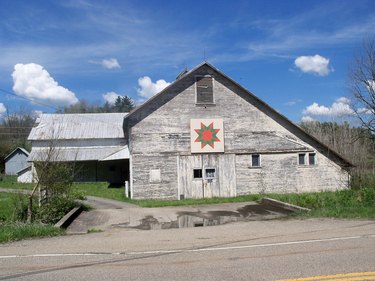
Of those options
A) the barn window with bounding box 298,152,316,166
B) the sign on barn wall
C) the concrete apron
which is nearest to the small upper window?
the barn window with bounding box 298,152,316,166

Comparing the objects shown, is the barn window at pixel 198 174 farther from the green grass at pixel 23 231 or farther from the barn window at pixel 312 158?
the green grass at pixel 23 231

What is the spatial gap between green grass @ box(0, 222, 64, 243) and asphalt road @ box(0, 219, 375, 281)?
526 millimetres

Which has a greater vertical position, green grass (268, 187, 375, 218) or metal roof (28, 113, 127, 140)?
metal roof (28, 113, 127, 140)

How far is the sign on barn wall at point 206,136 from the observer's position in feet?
83.7

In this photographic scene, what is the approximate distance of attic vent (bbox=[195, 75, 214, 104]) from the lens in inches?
1024

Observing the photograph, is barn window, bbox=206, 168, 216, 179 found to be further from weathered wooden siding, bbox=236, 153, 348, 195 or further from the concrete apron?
the concrete apron

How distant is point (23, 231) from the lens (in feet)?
37.7

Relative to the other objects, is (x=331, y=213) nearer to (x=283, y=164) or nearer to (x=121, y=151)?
(x=283, y=164)

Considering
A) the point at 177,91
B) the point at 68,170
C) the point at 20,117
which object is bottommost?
the point at 68,170

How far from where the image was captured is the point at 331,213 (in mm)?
14305

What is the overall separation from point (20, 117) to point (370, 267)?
89527 mm

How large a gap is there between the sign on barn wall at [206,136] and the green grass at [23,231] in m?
14.1

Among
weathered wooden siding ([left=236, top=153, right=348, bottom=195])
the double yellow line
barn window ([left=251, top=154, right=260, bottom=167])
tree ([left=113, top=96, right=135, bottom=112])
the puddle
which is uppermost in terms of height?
tree ([left=113, top=96, right=135, bottom=112])

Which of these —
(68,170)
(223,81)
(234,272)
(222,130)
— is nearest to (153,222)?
(68,170)
